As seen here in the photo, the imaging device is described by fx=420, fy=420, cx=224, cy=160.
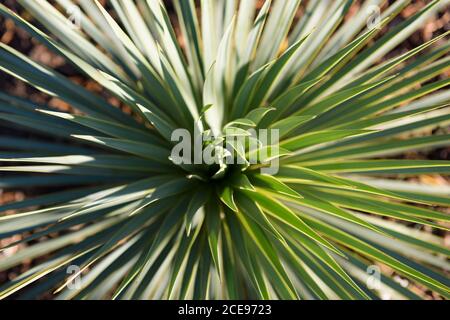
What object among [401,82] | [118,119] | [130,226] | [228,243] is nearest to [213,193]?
[228,243]

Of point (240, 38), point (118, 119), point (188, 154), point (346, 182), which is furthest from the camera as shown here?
point (118, 119)

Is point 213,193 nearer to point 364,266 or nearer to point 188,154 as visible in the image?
point 188,154

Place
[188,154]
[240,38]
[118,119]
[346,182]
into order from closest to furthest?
[346,182] → [188,154] → [240,38] → [118,119]

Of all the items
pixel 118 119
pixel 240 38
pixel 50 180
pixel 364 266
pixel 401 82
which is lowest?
pixel 364 266

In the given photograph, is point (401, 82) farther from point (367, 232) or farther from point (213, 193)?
point (213, 193)

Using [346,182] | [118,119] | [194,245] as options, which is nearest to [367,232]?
[346,182]

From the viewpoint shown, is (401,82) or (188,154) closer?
(188,154)

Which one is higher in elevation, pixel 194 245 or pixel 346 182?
pixel 346 182
